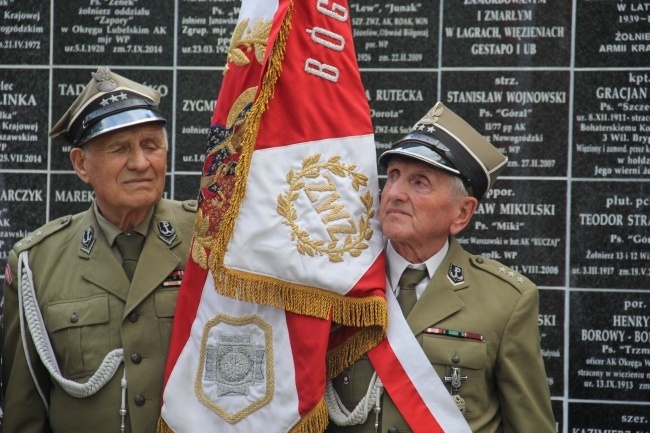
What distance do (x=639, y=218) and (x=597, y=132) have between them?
1.64 ft

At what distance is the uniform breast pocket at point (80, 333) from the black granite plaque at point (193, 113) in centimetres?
151

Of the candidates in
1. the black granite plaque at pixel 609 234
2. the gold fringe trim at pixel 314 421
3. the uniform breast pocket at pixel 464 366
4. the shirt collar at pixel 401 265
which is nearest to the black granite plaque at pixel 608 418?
the black granite plaque at pixel 609 234

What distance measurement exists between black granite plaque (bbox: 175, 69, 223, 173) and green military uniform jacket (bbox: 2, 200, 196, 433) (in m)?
1.19

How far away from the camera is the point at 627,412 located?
14.9ft

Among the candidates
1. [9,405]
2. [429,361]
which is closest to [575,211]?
[429,361]

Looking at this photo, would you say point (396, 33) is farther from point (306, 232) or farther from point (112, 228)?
point (112, 228)

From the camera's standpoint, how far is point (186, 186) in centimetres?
489

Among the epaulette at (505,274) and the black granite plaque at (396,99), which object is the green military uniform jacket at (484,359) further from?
the black granite plaque at (396,99)

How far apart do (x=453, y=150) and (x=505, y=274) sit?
559 millimetres

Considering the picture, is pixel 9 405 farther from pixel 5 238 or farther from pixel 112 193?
pixel 5 238

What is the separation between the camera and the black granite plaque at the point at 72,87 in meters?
4.88

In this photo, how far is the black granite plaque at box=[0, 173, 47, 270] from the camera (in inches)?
193

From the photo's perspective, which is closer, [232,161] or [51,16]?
[232,161]

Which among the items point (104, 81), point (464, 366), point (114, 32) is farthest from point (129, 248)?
point (114, 32)
